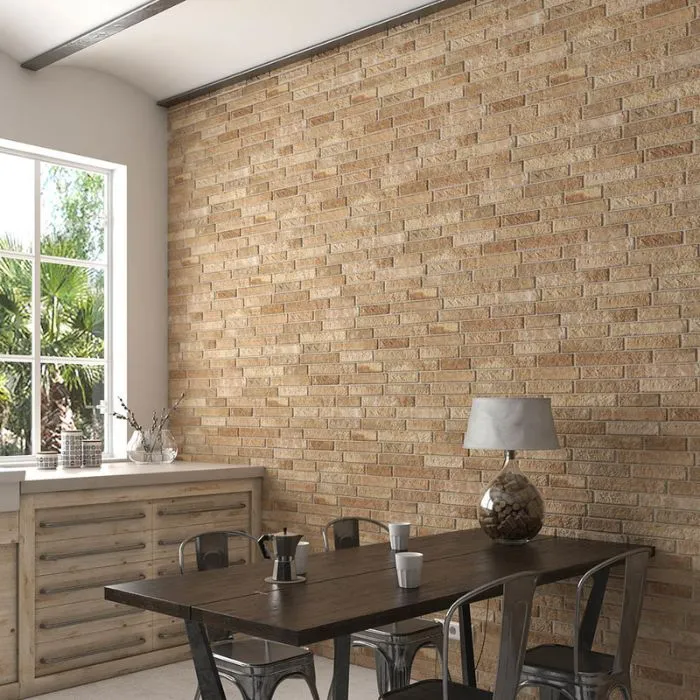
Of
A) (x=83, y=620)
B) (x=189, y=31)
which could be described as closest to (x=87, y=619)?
(x=83, y=620)

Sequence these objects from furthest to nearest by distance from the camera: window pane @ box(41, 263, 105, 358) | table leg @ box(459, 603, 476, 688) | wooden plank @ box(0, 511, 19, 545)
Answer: window pane @ box(41, 263, 105, 358) < wooden plank @ box(0, 511, 19, 545) < table leg @ box(459, 603, 476, 688)

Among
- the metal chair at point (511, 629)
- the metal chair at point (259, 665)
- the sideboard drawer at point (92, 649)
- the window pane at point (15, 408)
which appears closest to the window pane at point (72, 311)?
the window pane at point (15, 408)

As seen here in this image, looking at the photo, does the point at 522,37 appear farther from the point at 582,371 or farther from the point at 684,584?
the point at 684,584

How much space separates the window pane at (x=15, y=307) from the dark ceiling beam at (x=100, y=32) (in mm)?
1157

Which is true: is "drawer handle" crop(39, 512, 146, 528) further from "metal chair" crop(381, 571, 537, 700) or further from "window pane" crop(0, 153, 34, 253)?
"metal chair" crop(381, 571, 537, 700)

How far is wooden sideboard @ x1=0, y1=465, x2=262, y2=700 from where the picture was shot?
177 inches

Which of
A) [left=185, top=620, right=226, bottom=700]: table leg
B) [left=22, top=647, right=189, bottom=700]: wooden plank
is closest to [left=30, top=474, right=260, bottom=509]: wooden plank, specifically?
[left=22, top=647, right=189, bottom=700]: wooden plank

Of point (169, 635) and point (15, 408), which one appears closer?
point (169, 635)

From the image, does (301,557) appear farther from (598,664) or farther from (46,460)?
(46,460)

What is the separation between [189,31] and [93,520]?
8.82ft

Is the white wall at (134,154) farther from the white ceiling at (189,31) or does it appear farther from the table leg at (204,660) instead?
the table leg at (204,660)

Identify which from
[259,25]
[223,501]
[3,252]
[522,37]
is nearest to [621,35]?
[522,37]

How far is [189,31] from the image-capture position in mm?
5223

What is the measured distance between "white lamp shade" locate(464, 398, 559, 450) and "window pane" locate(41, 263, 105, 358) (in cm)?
299
